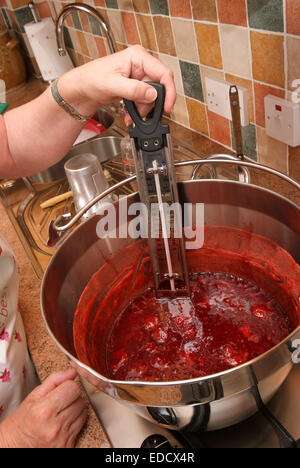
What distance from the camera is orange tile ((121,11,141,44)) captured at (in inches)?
50.9

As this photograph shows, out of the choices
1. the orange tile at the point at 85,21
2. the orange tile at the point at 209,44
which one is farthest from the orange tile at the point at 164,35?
the orange tile at the point at 85,21

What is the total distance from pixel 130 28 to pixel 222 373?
4.15 ft

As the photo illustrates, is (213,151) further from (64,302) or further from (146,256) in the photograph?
(64,302)

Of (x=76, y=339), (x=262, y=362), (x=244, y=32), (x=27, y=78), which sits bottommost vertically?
(x=27, y=78)

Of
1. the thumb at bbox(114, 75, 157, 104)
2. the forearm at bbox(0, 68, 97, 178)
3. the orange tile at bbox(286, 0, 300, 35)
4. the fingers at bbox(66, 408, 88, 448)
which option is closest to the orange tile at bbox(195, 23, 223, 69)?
the orange tile at bbox(286, 0, 300, 35)

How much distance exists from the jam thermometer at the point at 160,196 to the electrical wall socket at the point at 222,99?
0.40m

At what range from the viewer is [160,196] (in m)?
0.62

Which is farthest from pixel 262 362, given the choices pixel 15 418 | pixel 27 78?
pixel 27 78

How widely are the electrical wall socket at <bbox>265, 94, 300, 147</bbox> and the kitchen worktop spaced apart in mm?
124

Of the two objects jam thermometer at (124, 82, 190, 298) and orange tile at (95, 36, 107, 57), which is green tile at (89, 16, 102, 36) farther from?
jam thermometer at (124, 82, 190, 298)

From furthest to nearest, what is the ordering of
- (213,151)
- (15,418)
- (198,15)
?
(213,151)
(198,15)
(15,418)

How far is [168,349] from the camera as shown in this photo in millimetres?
631

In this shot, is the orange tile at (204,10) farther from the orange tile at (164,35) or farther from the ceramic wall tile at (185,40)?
the orange tile at (164,35)

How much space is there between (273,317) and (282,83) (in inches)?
18.6
